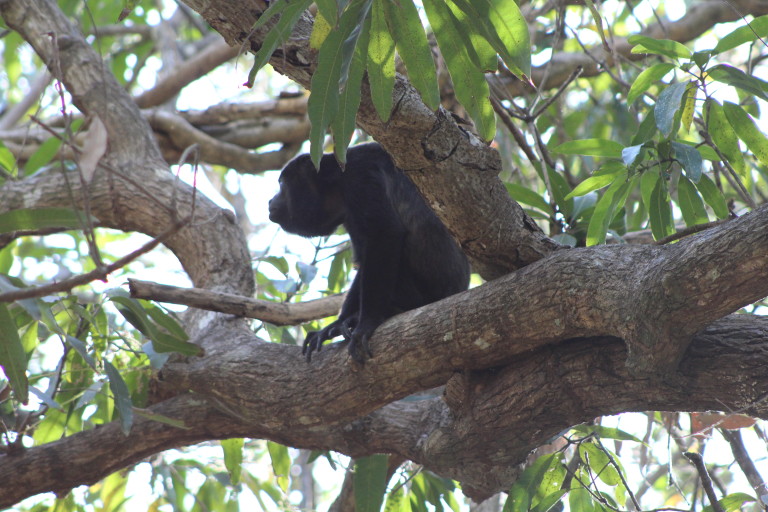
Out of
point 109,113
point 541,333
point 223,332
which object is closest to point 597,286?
point 541,333

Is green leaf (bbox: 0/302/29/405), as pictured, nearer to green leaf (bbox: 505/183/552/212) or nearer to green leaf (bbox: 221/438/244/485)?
green leaf (bbox: 221/438/244/485)

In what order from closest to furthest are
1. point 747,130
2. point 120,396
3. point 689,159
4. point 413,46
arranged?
point 413,46 < point 689,159 < point 747,130 < point 120,396

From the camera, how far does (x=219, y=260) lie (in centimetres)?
435

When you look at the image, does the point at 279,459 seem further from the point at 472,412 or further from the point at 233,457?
the point at 472,412

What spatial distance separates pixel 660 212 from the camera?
9.95ft

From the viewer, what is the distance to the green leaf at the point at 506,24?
2.04 m

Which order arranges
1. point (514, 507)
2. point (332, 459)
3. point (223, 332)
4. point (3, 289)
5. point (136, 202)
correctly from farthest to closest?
point (136, 202) → point (332, 459) → point (223, 332) → point (514, 507) → point (3, 289)

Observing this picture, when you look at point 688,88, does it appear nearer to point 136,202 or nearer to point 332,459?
point 332,459

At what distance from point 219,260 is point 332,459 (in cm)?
133

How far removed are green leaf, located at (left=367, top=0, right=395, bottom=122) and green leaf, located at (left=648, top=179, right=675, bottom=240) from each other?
1371 millimetres

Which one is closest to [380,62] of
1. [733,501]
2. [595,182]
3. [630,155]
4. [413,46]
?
[413,46]

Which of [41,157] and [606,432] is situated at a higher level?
[41,157]

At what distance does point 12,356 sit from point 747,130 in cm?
287

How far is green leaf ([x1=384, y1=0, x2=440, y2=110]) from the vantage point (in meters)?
2.10
